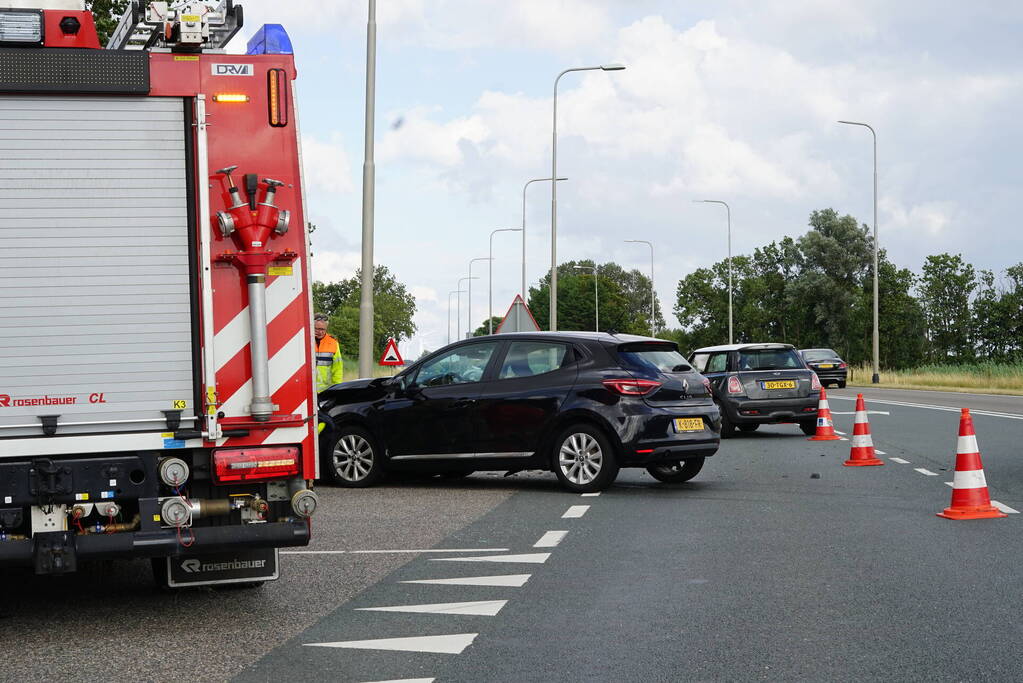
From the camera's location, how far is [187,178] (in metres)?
6.91

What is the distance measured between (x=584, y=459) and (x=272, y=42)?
687cm

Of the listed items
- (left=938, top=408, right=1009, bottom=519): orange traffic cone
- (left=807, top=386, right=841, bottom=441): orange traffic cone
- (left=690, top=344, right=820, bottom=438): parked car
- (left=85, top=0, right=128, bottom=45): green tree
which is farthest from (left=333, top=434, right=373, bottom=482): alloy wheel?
(left=85, top=0, right=128, bottom=45): green tree

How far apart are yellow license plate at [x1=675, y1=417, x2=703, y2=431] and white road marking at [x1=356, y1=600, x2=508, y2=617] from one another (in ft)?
19.1

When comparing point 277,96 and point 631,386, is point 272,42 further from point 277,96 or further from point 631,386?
point 631,386

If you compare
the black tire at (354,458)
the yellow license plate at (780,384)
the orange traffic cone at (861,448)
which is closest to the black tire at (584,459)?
the black tire at (354,458)

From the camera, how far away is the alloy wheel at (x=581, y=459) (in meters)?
13.2

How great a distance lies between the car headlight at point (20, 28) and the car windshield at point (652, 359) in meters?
7.58

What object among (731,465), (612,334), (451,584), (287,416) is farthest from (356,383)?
(287,416)

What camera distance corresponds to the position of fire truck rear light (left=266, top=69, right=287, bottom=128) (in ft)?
23.2

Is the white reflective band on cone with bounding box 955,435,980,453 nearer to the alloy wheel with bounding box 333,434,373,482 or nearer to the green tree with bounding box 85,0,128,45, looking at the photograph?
the alloy wheel with bounding box 333,434,373,482

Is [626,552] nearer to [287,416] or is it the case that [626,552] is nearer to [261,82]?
[287,416]

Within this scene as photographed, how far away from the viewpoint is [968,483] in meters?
11.2

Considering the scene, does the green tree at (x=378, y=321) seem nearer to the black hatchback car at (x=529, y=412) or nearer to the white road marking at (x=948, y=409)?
the white road marking at (x=948, y=409)

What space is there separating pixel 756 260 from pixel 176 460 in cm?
11081
